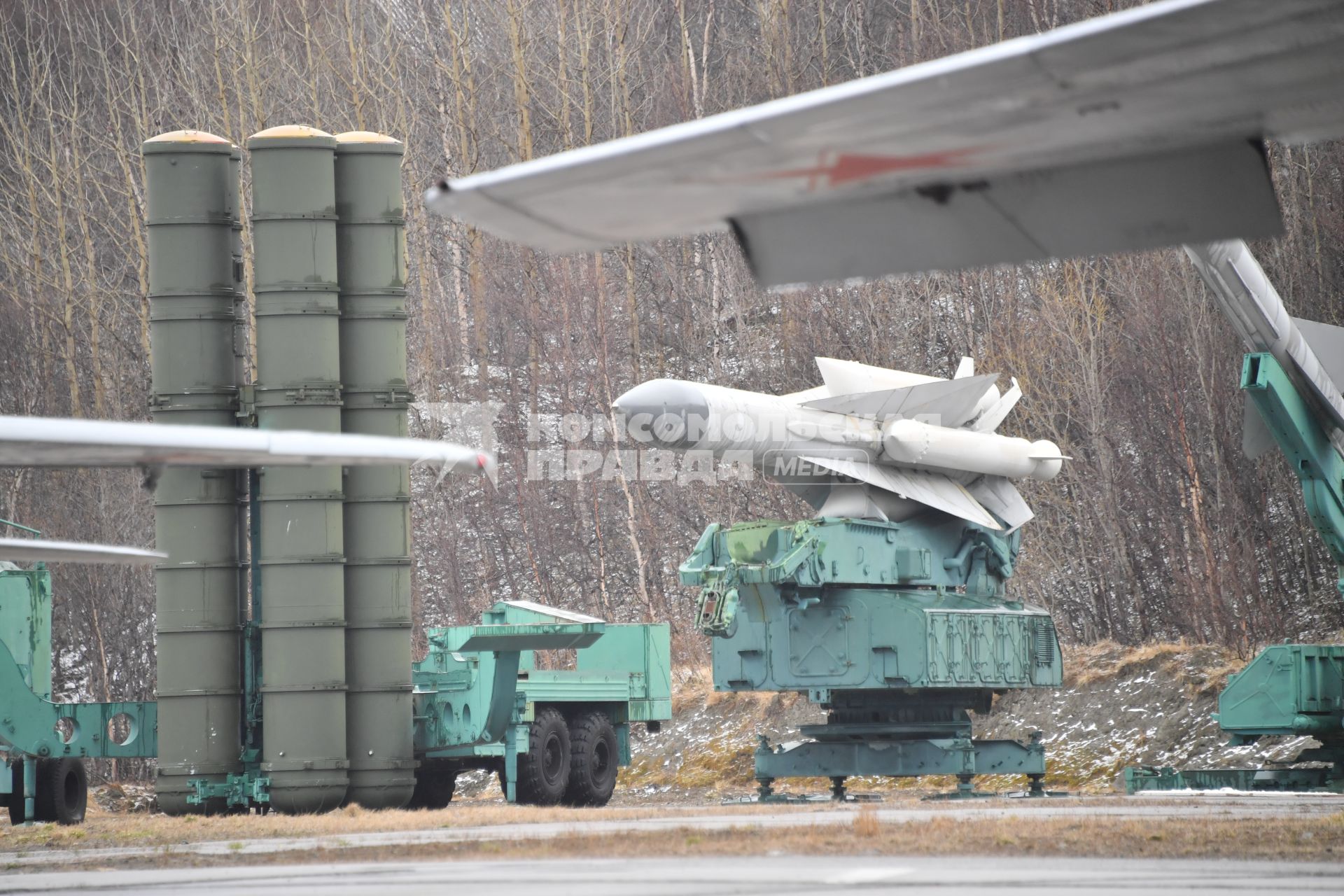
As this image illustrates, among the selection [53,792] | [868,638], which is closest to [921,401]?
[868,638]

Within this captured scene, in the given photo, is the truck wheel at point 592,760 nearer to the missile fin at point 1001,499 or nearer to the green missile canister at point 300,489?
the green missile canister at point 300,489

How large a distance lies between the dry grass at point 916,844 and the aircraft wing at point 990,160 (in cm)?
386

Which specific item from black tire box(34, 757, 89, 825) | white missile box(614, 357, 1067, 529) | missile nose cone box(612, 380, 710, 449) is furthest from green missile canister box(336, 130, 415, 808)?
black tire box(34, 757, 89, 825)

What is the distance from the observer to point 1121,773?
1722 cm

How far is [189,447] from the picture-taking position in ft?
17.6

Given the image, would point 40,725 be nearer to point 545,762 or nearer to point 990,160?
point 545,762

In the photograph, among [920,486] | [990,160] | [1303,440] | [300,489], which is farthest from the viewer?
[920,486]

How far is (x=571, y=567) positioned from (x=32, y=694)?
13853 millimetres

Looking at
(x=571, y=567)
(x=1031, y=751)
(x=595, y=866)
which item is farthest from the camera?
(x=571, y=567)

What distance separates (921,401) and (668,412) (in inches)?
114

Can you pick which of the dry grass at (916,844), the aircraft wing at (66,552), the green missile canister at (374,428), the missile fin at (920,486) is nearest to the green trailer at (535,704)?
the green missile canister at (374,428)

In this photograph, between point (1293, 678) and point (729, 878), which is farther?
point (1293, 678)

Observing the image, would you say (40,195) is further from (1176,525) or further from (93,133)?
(1176,525)

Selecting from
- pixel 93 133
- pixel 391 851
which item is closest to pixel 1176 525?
pixel 391 851
